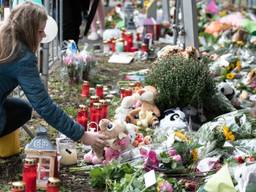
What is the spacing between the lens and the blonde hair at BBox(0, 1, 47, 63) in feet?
12.6

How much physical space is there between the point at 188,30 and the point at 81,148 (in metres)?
2.42

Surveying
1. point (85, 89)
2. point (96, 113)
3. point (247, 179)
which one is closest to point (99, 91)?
point (85, 89)

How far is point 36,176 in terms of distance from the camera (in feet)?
12.0

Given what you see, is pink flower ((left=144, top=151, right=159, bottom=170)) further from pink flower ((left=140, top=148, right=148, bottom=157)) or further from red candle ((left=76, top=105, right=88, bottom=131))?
red candle ((left=76, top=105, right=88, bottom=131))

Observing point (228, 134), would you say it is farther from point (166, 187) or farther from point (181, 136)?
point (166, 187)

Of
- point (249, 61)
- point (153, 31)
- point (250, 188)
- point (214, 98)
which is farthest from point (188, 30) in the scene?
point (250, 188)

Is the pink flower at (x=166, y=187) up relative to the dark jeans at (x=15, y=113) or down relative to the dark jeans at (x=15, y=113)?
down

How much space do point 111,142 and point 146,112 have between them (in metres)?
0.92

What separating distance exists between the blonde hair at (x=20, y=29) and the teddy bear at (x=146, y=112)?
133cm

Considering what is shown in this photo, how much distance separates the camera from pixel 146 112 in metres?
5.00

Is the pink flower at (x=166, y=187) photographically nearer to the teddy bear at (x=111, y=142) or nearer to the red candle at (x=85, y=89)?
the teddy bear at (x=111, y=142)

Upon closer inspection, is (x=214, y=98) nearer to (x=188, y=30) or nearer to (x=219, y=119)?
(x=219, y=119)

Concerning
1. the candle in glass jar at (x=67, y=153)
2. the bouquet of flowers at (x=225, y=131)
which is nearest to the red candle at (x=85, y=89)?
the bouquet of flowers at (x=225, y=131)

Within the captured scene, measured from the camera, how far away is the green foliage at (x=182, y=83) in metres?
4.97
